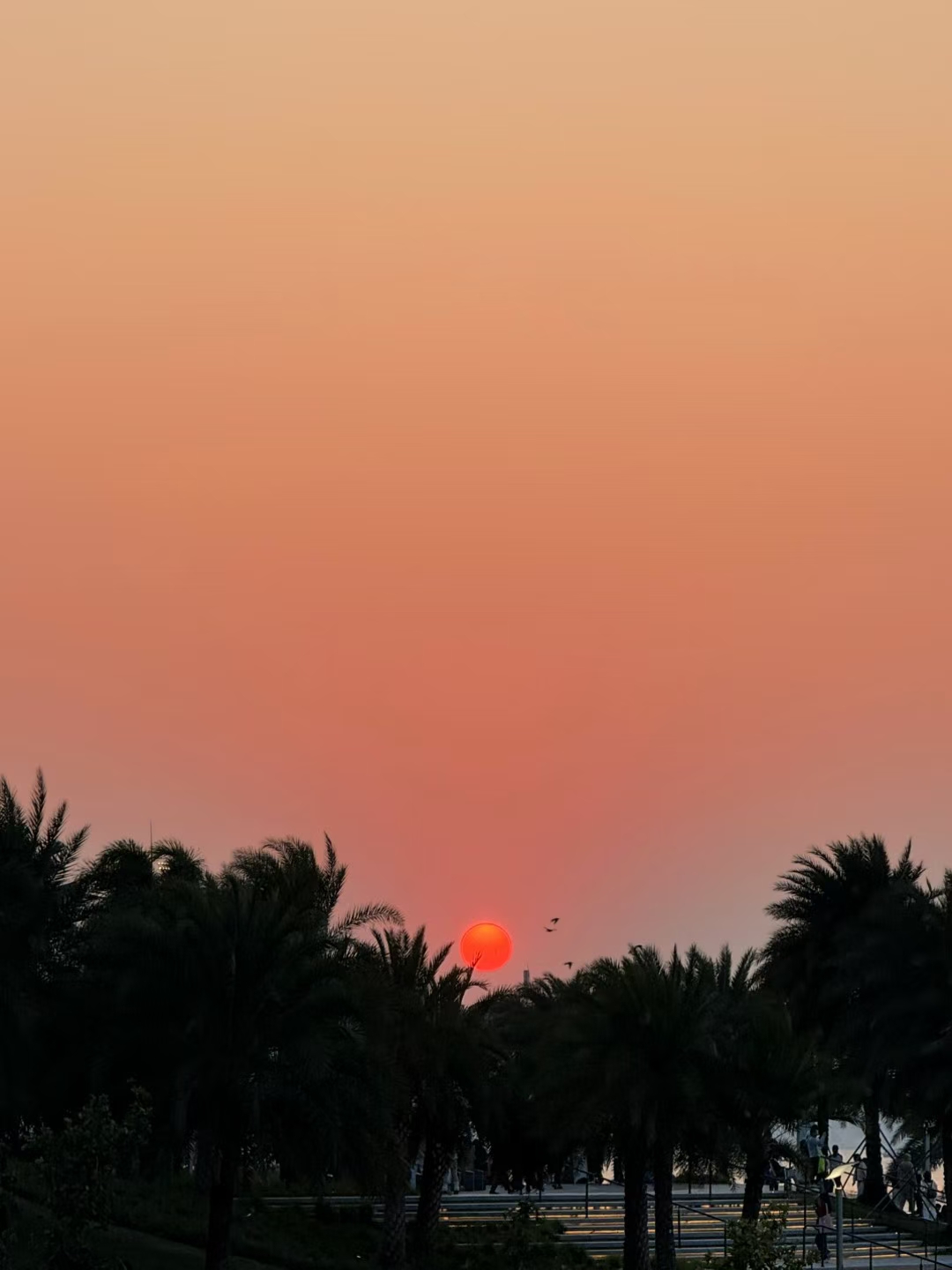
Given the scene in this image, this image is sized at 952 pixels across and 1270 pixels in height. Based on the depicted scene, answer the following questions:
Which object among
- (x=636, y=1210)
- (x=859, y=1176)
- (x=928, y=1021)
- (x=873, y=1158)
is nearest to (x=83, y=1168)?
(x=636, y=1210)

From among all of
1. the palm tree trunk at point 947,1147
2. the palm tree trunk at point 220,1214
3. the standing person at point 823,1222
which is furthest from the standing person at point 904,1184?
the palm tree trunk at point 220,1214

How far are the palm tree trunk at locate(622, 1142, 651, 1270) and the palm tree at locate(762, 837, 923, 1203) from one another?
11.4 m

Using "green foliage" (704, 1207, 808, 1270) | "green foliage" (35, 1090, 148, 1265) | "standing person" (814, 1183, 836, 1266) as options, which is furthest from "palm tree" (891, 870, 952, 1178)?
"green foliage" (35, 1090, 148, 1265)

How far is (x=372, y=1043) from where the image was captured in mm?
39250

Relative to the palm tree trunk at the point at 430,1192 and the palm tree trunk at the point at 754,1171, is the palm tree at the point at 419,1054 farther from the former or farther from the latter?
the palm tree trunk at the point at 754,1171

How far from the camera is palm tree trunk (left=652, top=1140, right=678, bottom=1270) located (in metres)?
43.9

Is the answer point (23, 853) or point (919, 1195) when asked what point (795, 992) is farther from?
point (23, 853)

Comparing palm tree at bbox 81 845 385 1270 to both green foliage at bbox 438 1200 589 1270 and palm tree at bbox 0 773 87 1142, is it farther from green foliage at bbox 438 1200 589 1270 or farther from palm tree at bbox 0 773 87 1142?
green foliage at bbox 438 1200 589 1270

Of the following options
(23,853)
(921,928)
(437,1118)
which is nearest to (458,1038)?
(437,1118)

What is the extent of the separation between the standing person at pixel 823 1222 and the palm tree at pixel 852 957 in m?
4.54

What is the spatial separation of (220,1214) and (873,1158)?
32.7 m

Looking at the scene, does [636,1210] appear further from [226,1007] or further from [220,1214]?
[226,1007]

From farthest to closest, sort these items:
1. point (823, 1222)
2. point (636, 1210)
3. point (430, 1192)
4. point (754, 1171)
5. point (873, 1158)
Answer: point (873, 1158) → point (823, 1222) → point (754, 1171) → point (430, 1192) → point (636, 1210)

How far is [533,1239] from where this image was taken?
4697 centimetres
